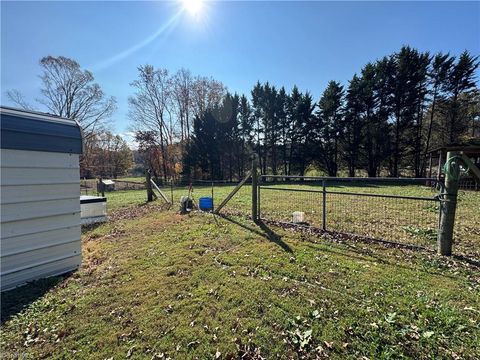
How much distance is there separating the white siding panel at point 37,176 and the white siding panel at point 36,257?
1061 mm

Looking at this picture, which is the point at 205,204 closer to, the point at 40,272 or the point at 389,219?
the point at 40,272

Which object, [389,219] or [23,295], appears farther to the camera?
[389,219]

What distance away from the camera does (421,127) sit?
25016 mm

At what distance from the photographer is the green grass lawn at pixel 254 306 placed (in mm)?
2225

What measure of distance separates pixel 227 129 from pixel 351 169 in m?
15.9

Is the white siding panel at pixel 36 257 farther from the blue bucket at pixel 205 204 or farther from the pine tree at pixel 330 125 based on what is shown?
the pine tree at pixel 330 125

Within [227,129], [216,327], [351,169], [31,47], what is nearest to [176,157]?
[227,129]

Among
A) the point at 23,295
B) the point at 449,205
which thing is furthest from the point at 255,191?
the point at 23,295

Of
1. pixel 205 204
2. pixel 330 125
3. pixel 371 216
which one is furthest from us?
pixel 330 125

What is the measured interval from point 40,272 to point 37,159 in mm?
1760

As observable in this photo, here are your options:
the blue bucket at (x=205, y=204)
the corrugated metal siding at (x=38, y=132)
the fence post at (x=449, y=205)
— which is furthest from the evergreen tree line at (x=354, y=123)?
the corrugated metal siding at (x=38, y=132)

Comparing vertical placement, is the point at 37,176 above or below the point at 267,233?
above

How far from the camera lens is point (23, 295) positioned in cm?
315

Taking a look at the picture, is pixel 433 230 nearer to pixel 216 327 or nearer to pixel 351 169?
pixel 216 327
